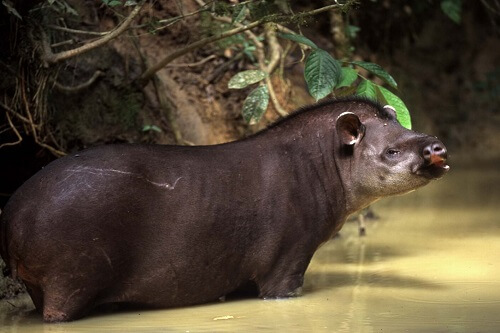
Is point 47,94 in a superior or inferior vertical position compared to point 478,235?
superior

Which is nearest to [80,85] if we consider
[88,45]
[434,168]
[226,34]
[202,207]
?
[88,45]

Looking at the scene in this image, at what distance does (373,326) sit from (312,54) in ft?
6.39

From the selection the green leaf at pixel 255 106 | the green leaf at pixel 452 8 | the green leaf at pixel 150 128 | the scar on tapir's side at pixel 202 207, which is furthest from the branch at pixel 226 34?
the green leaf at pixel 452 8

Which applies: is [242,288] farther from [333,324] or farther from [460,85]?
[460,85]

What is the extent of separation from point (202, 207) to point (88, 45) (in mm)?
1419

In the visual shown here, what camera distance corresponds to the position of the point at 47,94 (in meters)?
6.86

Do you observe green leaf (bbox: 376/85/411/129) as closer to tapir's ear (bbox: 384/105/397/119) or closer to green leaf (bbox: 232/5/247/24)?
tapir's ear (bbox: 384/105/397/119)

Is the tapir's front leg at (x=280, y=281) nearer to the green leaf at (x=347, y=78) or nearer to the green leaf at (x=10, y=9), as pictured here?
the green leaf at (x=347, y=78)

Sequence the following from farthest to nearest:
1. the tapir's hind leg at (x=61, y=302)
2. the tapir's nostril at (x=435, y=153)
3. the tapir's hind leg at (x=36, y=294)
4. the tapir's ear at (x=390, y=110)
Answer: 1. the tapir's ear at (x=390, y=110)
2. the tapir's nostril at (x=435, y=153)
3. the tapir's hind leg at (x=36, y=294)
4. the tapir's hind leg at (x=61, y=302)

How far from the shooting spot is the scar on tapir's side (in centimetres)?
523

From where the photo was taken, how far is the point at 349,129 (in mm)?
6020

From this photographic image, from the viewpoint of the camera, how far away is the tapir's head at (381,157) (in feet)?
19.3

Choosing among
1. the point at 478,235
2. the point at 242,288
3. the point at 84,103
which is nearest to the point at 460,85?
the point at 478,235

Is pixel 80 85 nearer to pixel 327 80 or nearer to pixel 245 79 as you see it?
pixel 245 79
